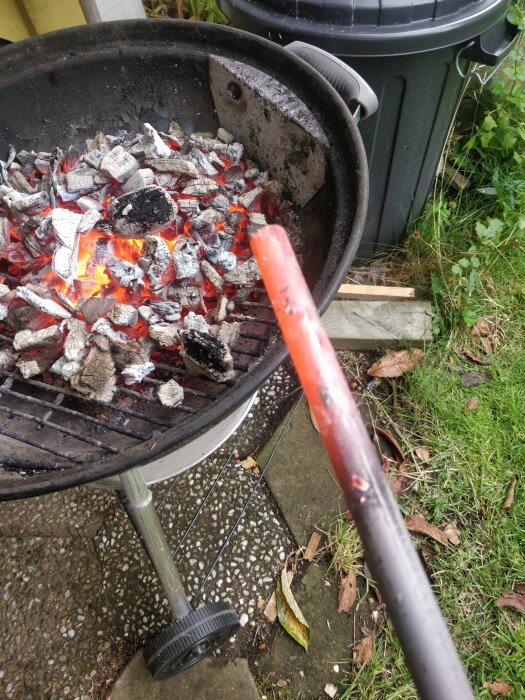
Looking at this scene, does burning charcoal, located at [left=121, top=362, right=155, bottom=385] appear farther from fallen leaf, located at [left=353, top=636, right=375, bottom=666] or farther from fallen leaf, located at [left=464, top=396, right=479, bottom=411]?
fallen leaf, located at [left=464, top=396, right=479, bottom=411]

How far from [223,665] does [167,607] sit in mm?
253

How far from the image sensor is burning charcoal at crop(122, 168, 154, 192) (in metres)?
1.42

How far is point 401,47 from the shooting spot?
1574 millimetres

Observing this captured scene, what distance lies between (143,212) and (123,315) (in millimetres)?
300

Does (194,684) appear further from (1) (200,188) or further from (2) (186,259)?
(1) (200,188)

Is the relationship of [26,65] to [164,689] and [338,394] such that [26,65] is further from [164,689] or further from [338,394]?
[164,689]

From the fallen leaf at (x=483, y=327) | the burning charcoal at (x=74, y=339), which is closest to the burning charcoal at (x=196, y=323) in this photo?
the burning charcoal at (x=74, y=339)

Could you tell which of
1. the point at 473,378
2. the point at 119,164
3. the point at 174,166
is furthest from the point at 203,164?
the point at 473,378

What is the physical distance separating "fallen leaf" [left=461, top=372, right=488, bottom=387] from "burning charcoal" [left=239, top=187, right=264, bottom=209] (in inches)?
47.1

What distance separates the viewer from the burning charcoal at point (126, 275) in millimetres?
1295

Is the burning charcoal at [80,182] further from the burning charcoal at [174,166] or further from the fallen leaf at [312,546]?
the fallen leaf at [312,546]

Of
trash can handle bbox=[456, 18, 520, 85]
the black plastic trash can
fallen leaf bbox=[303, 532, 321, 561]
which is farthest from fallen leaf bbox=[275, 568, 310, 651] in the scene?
trash can handle bbox=[456, 18, 520, 85]

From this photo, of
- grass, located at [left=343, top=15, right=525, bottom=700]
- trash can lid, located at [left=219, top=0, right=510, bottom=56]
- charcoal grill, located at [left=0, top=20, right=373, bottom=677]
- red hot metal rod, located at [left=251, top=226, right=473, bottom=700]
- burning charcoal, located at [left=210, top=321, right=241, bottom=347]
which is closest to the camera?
red hot metal rod, located at [left=251, top=226, right=473, bottom=700]

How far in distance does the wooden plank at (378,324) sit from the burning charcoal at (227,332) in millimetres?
1040
